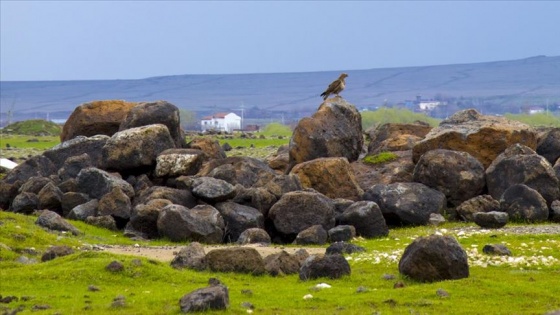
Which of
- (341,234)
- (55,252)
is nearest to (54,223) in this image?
(55,252)

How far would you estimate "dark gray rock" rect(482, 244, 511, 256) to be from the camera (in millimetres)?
33000

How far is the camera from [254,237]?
41.2 metres

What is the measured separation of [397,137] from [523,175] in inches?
567

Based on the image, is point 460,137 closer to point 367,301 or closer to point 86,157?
point 86,157

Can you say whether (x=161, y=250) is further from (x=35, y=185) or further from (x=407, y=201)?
(x=35, y=185)

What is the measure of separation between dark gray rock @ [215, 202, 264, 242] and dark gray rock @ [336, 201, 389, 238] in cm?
358

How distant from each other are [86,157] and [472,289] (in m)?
31.3

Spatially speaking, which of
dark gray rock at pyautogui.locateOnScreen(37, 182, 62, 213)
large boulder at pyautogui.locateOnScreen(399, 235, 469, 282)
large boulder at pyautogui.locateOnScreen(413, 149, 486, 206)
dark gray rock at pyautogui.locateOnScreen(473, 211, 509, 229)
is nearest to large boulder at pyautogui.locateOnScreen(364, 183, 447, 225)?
large boulder at pyautogui.locateOnScreen(413, 149, 486, 206)

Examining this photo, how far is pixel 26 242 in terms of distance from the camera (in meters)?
34.5

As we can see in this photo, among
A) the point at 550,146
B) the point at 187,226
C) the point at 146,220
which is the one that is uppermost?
the point at 550,146

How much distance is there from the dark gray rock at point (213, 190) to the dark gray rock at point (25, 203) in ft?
24.5

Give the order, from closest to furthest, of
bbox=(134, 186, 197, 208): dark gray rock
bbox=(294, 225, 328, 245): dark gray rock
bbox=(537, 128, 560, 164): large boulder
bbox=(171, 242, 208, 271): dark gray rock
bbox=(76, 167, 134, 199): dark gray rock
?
1. bbox=(171, 242, 208, 271): dark gray rock
2. bbox=(294, 225, 328, 245): dark gray rock
3. bbox=(134, 186, 197, 208): dark gray rock
4. bbox=(76, 167, 134, 199): dark gray rock
5. bbox=(537, 128, 560, 164): large boulder

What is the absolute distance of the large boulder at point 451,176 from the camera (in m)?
49.3

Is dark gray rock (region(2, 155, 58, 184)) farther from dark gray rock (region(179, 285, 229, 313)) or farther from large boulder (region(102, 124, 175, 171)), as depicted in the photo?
dark gray rock (region(179, 285, 229, 313))
